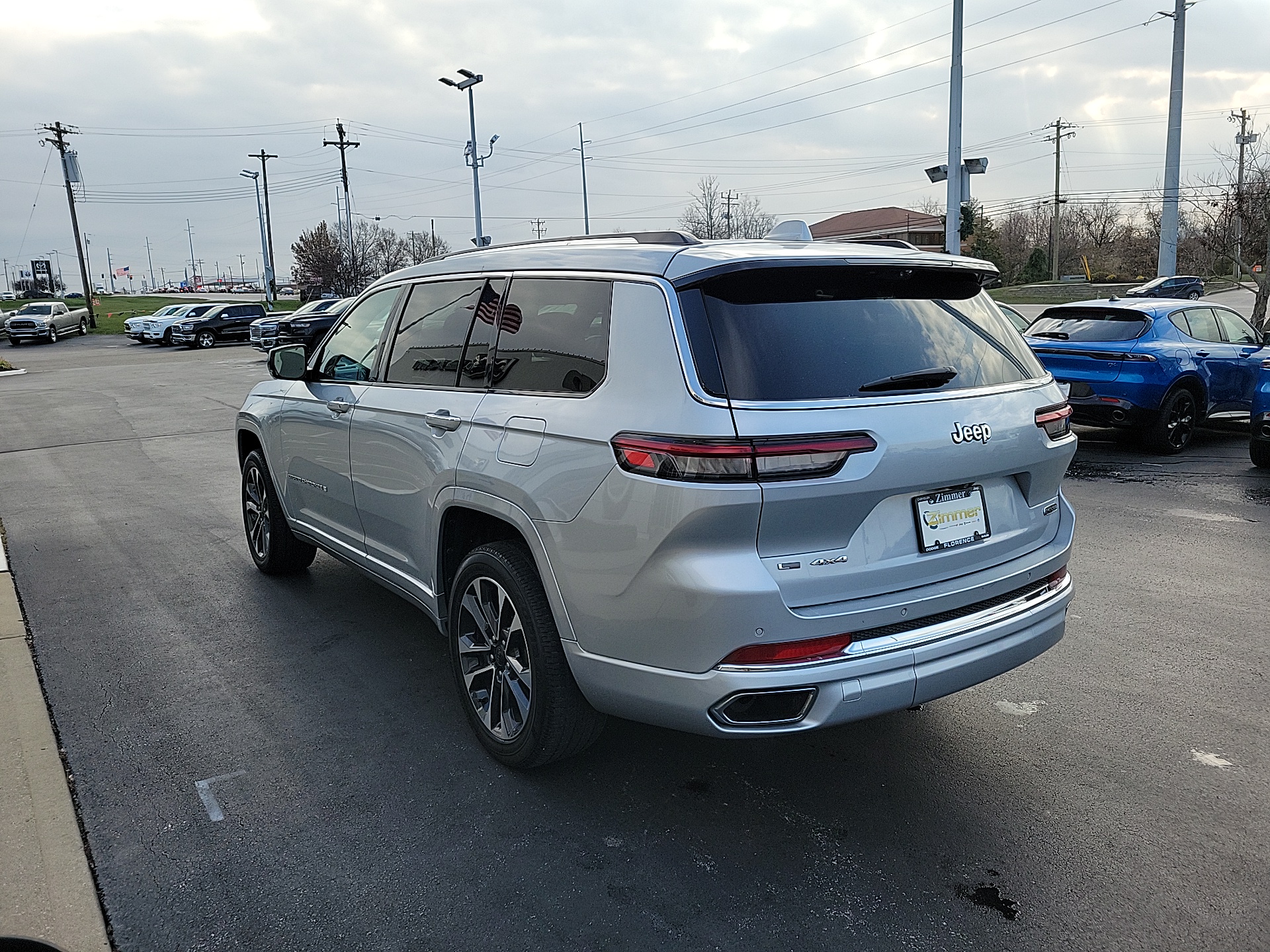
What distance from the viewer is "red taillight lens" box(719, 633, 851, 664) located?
2777 mm

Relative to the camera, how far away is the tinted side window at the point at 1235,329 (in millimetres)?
10945

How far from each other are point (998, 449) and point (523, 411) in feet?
5.15

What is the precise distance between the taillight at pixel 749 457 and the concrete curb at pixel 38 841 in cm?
204

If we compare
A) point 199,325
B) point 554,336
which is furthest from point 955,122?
point 199,325

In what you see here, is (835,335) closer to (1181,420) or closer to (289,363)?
(289,363)

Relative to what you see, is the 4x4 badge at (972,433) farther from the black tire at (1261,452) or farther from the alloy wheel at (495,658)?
the black tire at (1261,452)

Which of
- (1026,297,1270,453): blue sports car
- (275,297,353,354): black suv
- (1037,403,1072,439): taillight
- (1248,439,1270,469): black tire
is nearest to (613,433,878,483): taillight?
(1037,403,1072,439): taillight

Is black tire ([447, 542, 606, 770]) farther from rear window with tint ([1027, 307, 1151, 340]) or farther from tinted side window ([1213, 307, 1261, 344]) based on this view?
tinted side window ([1213, 307, 1261, 344])

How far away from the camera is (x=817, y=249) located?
3.22 metres

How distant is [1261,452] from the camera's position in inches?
354

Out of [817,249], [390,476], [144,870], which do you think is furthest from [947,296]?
[144,870]

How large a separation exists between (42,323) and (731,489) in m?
47.1

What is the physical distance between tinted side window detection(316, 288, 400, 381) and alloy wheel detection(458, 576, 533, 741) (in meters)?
1.46

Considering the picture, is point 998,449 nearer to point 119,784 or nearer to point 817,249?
point 817,249
